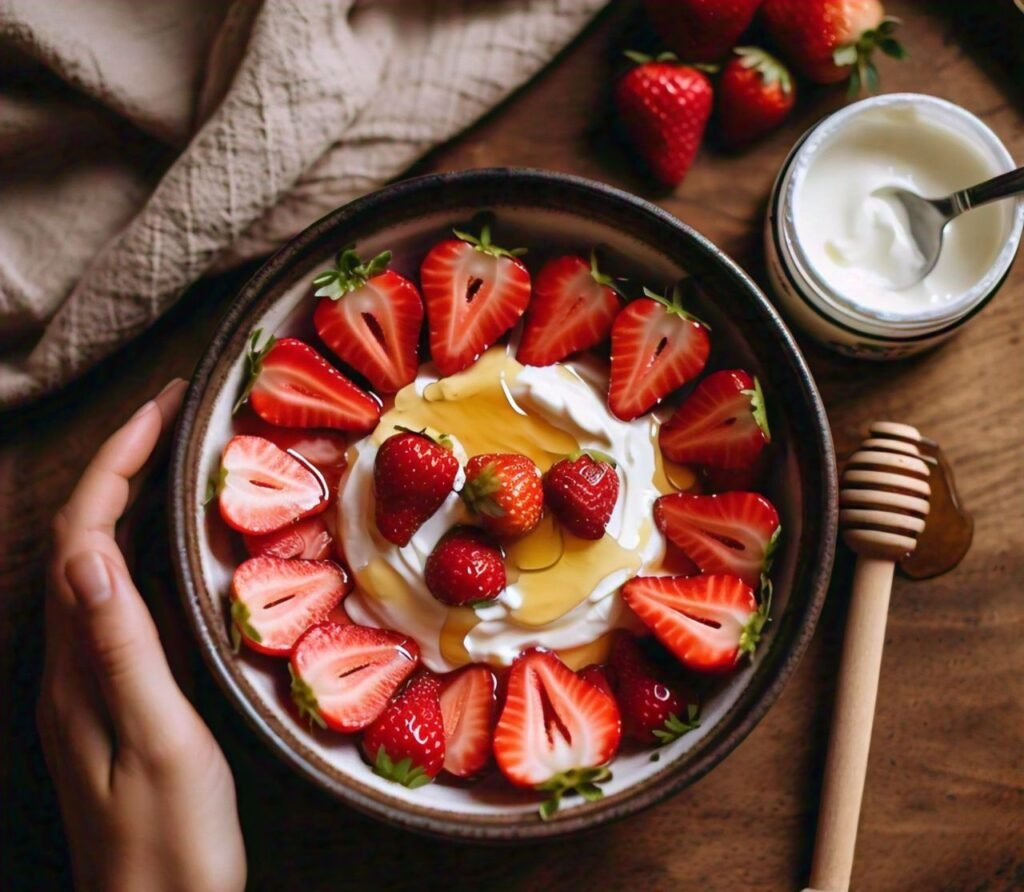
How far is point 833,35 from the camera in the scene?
1.48 metres

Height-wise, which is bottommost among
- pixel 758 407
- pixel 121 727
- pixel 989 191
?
pixel 121 727

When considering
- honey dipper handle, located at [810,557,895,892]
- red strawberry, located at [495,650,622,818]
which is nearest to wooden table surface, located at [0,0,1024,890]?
honey dipper handle, located at [810,557,895,892]

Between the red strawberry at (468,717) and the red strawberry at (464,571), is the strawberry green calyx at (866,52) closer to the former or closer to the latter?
the red strawberry at (464,571)

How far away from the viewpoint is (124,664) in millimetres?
1309

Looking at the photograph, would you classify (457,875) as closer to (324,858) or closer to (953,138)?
(324,858)

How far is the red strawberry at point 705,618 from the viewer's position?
1.29 meters

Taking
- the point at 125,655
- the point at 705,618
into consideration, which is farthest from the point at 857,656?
the point at 125,655

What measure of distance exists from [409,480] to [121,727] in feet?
1.52

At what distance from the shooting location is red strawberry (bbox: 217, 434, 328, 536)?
51.7 inches

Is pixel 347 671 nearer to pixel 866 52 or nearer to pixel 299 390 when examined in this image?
pixel 299 390

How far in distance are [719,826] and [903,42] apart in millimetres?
1115

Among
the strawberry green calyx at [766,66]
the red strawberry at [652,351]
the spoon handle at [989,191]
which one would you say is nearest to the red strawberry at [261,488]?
the red strawberry at [652,351]

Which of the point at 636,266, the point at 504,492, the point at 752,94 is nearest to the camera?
the point at 504,492

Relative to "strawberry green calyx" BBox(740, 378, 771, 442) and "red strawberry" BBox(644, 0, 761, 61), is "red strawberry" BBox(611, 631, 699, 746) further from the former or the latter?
"red strawberry" BBox(644, 0, 761, 61)
